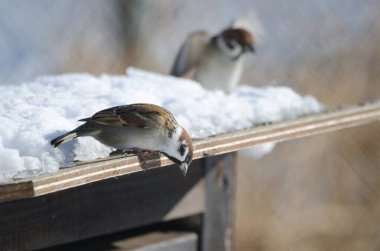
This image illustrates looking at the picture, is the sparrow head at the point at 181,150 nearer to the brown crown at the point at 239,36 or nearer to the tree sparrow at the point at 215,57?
the tree sparrow at the point at 215,57

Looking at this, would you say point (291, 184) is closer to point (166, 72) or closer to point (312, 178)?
point (312, 178)

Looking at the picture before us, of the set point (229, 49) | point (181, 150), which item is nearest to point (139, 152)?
point (181, 150)

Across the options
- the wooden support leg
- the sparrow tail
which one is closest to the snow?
the sparrow tail

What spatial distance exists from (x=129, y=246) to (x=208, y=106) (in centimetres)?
56

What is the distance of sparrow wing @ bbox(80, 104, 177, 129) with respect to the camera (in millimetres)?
2107

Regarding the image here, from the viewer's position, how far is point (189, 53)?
4.23 meters

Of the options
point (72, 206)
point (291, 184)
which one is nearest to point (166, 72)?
point (291, 184)

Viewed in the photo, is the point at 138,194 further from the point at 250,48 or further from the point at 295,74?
the point at 295,74

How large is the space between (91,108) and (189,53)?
1941 mm

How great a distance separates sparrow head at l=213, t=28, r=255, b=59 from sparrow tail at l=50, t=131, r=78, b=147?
2445 millimetres

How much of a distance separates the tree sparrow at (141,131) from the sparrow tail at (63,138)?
0.25 feet

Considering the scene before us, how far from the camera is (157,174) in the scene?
260 cm

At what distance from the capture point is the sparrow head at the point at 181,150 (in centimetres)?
208

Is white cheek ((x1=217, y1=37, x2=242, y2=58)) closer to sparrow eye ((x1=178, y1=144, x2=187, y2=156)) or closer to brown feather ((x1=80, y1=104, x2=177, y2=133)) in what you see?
brown feather ((x1=80, y1=104, x2=177, y2=133))
